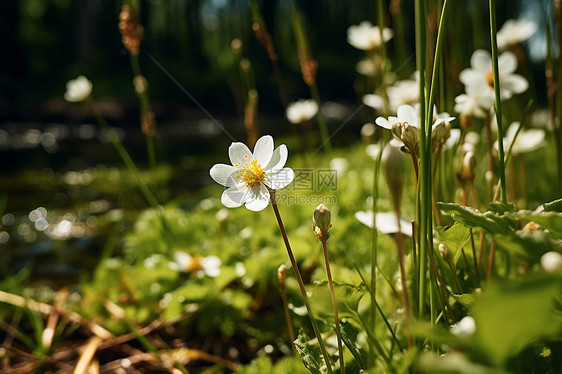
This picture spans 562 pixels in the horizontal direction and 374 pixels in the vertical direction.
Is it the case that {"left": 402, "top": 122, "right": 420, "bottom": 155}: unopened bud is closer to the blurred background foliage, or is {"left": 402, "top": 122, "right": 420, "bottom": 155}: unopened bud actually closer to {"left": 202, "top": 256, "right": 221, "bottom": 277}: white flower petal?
{"left": 202, "top": 256, "right": 221, "bottom": 277}: white flower petal

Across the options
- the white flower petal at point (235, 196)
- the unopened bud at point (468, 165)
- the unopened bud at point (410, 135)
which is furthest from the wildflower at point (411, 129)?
the white flower petal at point (235, 196)

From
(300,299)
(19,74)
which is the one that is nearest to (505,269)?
(300,299)

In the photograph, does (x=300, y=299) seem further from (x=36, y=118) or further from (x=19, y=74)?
(x=19, y=74)

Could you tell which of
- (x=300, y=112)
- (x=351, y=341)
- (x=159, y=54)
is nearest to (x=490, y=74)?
(x=351, y=341)

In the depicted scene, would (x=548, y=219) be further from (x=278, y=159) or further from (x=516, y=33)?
(x=516, y=33)

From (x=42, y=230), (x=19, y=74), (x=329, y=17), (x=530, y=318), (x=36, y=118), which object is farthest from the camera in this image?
(x=329, y=17)

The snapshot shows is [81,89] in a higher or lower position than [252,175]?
higher
